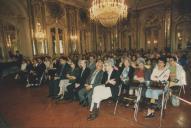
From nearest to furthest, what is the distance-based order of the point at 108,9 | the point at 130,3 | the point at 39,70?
the point at 108,9, the point at 39,70, the point at 130,3

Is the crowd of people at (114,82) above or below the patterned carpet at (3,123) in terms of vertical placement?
above

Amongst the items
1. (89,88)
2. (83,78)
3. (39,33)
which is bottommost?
(89,88)

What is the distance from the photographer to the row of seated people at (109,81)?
4.07 metres

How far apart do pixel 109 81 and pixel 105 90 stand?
0.27m

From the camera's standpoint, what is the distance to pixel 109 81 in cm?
435

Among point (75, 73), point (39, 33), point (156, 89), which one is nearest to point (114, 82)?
point (156, 89)

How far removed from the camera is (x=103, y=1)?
23.6 ft

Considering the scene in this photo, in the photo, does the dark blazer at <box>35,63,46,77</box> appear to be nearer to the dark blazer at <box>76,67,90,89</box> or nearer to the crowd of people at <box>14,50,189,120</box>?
the crowd of people at <box>14,50,189,120</box>

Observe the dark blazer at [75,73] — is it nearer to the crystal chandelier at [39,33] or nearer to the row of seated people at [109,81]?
the row of seated people at [109,81]

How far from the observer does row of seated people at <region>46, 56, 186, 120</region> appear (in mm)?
4068

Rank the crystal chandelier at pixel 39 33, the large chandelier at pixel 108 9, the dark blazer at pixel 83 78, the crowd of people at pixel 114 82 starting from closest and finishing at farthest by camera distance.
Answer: the crowd of people at pixel 114 82 → the dark blazer at pixel 83 78 → the large chandelier at pixel 108 9 → the crystal chandelier at pixel 39 33

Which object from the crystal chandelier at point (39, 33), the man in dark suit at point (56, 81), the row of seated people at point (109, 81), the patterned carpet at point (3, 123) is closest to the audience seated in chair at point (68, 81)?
the row of seated people at point (109, 81)

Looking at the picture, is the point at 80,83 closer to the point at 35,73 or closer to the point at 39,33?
the point at 35,73

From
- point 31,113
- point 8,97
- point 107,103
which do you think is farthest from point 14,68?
point 107,103
